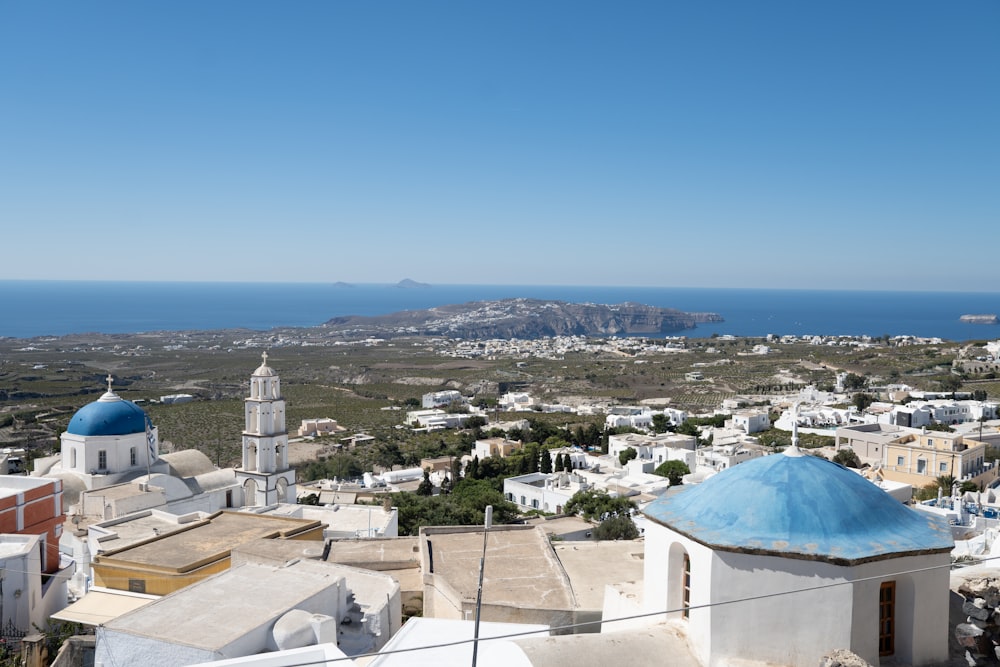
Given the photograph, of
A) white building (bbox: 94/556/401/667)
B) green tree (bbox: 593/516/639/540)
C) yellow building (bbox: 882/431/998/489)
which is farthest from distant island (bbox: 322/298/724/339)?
white building (bbox: 94/556/401/667)

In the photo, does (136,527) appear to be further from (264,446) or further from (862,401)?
(862,401)

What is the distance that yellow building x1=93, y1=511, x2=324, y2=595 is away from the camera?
456 inches

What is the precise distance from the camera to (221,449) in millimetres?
41188

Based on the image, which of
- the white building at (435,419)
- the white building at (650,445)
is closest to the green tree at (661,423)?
the white building at (650,445)

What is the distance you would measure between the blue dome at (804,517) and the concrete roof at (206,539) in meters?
8.18

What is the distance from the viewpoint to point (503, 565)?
471 inches

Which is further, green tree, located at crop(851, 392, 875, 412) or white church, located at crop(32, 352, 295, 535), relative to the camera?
green tree, located at crop(851, 392, 875, 412)

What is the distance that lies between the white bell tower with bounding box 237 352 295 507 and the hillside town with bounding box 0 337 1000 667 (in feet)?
0.23

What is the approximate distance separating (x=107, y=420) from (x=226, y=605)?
12512 millimetres

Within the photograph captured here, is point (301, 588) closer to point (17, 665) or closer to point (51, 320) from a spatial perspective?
point (17, 665)

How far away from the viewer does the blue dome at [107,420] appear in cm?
1912

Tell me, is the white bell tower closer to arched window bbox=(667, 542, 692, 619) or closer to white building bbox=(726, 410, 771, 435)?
arched window bbox=(667, 542, 692, 619)

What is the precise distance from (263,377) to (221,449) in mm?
22446

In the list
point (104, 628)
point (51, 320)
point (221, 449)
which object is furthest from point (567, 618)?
point (51, 320)
